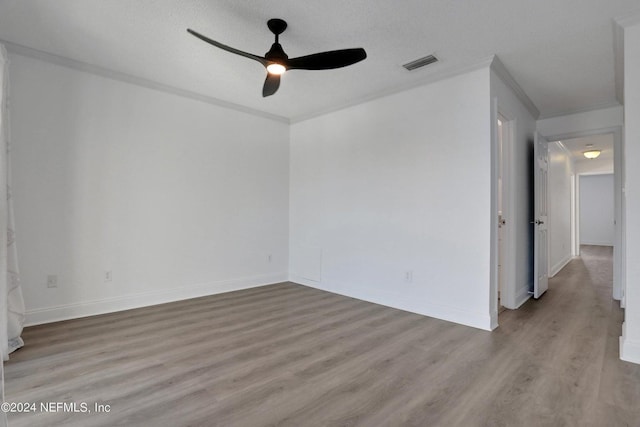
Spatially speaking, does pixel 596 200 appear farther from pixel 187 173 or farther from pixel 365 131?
pixel 187 173

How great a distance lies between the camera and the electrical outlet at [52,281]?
124 inches

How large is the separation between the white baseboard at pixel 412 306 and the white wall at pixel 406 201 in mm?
11

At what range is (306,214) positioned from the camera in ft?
16.5

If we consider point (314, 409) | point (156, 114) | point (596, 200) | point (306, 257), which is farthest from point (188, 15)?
point (596, 200)

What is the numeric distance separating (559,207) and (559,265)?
1.14 metres

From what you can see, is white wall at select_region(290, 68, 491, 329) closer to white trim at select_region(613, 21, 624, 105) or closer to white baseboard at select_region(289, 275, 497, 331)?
white baseboard at select_region(289, 275, 497, 331)

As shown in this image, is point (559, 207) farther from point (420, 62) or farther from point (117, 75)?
point (117, 75)

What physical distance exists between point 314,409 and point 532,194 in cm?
423

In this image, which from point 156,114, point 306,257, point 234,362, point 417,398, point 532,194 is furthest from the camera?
point 306,257

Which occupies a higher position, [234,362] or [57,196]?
[57,196]

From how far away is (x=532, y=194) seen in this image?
448 cm

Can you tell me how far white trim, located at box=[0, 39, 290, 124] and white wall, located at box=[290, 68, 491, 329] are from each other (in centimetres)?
122

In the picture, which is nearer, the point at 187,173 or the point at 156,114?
the point at 156,114

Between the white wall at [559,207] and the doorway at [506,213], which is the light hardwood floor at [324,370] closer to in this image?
the doorway at [506,213]
